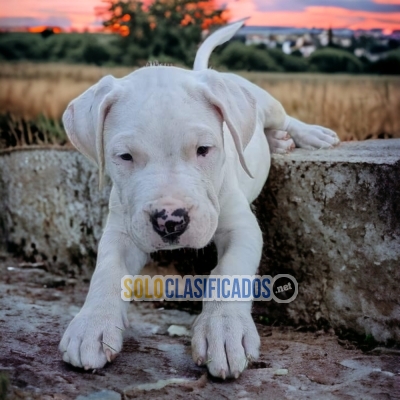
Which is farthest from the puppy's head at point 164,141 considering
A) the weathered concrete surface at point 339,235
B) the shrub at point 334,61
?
the shrub at point 334,61

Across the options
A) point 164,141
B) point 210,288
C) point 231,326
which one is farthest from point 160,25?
point 231,326

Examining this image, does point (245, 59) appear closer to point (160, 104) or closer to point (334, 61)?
point (334, 61)

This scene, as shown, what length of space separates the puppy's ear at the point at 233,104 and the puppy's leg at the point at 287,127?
1.25 meters

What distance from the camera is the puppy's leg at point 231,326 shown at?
3.14m

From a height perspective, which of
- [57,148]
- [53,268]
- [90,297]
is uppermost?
[57,148]

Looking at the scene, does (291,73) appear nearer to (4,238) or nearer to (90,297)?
(4,238)

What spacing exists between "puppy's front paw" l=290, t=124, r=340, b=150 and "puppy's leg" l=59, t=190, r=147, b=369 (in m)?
1.97

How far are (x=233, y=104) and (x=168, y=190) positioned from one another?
820 mm

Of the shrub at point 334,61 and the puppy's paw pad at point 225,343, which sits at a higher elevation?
the shrub at point 334,61

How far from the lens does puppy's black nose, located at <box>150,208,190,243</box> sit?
3.12 m

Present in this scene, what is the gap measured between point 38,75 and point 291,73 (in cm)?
271

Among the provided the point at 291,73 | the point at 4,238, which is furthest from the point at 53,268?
the point at 291,73

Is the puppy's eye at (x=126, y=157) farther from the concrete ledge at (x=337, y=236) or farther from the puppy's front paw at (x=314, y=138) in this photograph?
the puppy's front paw at (x=314, y=138)

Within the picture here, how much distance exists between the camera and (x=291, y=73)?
6.65m
